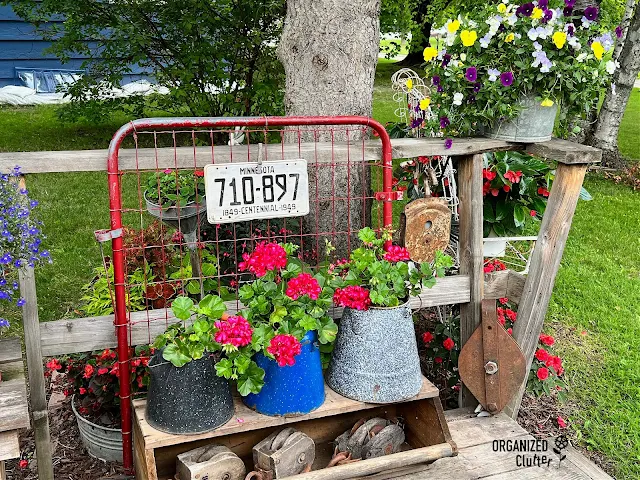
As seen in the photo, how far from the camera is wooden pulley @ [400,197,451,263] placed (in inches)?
114

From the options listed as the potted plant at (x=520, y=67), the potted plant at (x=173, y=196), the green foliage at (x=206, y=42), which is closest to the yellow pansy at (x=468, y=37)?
the potted plant at (x=520, y=67)

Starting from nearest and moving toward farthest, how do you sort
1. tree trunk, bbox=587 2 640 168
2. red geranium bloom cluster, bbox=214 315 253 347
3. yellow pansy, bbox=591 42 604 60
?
red geranium bloom cluster, bbox=214 315 253 347
yellow pansy, bbox=591 42 604 60
tree trunk, bbox=587 2 640 168

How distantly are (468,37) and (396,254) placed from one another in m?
0.93

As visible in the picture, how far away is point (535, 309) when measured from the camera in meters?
3.09

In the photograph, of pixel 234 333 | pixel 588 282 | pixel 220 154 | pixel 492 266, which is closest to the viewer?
pixel 234 333

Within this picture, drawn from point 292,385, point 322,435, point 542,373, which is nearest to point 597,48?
point 542,373

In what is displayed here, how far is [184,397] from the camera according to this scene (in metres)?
2.36

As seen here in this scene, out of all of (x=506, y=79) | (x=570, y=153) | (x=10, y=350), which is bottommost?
(x=10, y=350)

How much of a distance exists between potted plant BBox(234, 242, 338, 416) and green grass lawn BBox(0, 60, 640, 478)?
163 cm

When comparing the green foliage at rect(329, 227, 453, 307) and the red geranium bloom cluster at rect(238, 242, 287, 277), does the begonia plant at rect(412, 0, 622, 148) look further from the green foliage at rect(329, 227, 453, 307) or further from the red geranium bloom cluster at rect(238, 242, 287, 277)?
the red geranium bloom cluster at rect(238, 242, 287, 277)

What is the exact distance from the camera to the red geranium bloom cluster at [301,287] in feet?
8.05

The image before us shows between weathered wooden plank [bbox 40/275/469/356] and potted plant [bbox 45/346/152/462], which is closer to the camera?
weathered wooden plank [bbox 40/275/469/356]

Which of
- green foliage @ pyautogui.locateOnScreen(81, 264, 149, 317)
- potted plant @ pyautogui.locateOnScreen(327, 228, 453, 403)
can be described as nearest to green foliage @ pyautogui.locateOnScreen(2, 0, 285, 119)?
green foliage @ pyautogui.locateOnScreen(81, 264, 149, 317)

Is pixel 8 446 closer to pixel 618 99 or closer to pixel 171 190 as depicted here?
pixel 171 190
